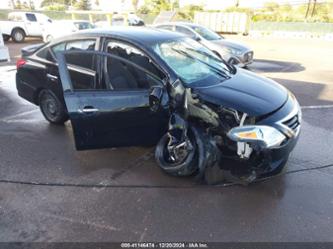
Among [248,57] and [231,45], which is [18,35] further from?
[248,57]

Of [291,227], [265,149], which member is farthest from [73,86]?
[291,227]

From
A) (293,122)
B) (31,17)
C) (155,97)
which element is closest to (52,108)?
(155,97)

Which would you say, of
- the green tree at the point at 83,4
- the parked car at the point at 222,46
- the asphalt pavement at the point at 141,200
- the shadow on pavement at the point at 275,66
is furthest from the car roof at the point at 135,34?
the green tree at the point at 83,4

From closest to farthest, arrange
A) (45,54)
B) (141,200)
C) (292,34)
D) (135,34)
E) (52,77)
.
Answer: (141,200) < (135,34) < (52,77) < (45,54) < (292,34)

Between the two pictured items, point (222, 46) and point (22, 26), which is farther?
point (22, 26)

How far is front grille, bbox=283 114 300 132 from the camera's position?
343 cm

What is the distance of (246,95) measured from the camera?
3.60m

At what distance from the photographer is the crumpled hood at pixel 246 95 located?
3393 millimetres

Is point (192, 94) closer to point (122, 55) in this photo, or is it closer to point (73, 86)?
point (122, 55)

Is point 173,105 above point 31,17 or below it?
above

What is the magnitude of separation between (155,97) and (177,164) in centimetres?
82

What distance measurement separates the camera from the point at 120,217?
3102 mm

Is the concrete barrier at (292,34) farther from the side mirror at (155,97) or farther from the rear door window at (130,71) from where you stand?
the side mirror at (155,97)

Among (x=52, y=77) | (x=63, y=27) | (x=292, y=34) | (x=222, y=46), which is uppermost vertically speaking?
(x=52, y=77)
